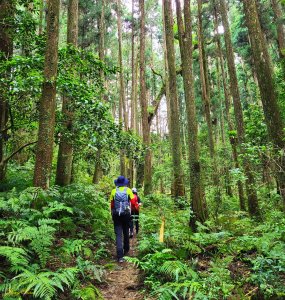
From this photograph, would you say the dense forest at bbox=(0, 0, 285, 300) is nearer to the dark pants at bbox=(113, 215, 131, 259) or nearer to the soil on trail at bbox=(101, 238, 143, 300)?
the soil on trail at bbox=(101, 238, 143, 300)

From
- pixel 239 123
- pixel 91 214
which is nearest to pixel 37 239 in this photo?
pixel 91 214

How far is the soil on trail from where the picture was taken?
179 inches

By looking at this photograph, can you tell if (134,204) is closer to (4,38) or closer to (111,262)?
(111,262)

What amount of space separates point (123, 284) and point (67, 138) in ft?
14.7

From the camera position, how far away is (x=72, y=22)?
9.68 m

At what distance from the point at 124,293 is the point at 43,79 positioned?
4.17 metres

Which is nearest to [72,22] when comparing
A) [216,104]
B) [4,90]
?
[4,90]

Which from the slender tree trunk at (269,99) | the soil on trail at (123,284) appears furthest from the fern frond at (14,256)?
the slender tree trunk at (269,99)

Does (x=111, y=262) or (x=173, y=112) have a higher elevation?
(x=173, y=112)

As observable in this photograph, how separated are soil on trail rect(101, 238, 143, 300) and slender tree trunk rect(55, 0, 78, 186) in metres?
3.70

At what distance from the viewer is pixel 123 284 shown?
5.02 m

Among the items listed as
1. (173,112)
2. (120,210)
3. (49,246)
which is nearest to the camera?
(49,246)

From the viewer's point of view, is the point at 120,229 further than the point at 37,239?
Yes

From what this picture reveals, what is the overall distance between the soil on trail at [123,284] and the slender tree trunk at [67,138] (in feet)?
12.1
